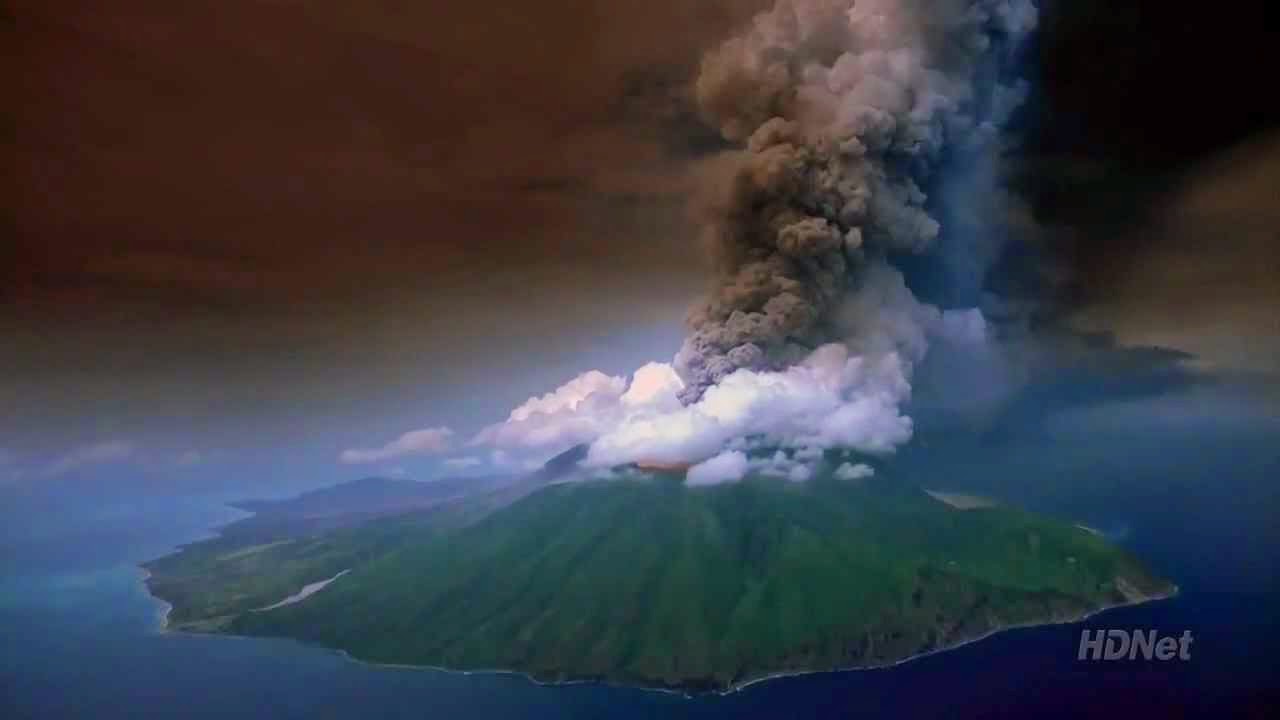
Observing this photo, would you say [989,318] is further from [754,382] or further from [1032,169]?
[754,382]

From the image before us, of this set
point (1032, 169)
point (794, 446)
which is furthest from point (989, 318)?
point (794, 446)

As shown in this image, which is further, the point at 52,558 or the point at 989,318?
the point at 989,318

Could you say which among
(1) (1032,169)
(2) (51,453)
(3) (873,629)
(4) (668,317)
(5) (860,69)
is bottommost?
(3) (873,629)

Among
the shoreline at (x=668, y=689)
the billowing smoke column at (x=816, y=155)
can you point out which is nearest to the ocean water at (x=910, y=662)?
the shoreline at (x=668, y=689)

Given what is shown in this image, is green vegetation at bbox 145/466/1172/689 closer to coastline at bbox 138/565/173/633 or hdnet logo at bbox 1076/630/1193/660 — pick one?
coastline at bbox 138/565/173/633

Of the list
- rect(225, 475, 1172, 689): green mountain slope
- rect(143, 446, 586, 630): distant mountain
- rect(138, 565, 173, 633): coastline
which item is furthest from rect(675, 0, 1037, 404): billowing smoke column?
rect(138, 565, 173, 633): coastline

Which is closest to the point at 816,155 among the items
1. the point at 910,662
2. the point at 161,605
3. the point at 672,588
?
the point at 672,588

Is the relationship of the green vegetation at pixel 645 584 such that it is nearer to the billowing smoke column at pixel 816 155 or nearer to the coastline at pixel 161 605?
the coastline at pixel 161 605
